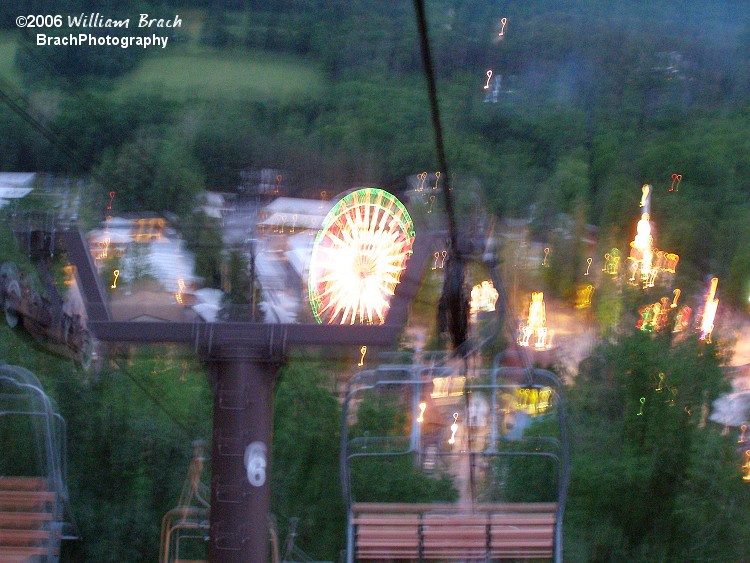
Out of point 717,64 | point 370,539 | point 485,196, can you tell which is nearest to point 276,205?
point 370,539

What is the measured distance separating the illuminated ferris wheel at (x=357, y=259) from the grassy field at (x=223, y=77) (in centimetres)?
850

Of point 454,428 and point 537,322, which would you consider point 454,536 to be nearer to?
point 454,428

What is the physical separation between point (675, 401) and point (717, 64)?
1282cm

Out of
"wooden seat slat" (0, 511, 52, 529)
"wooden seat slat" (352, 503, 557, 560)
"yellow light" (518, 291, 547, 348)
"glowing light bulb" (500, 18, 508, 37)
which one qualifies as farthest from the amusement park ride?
"glowing light bulb" (500, 18, 508, 37)

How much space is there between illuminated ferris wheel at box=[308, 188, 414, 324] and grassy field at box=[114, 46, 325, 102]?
8498mm

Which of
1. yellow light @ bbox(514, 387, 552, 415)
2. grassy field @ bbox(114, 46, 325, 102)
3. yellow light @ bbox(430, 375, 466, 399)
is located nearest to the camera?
yellow light @ bbox(430, 375, 466, 399)

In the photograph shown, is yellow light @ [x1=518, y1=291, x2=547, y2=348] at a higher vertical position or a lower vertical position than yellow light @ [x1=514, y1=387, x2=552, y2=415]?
higher

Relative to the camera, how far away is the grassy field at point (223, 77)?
13.9m

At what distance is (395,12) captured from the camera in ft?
43.2

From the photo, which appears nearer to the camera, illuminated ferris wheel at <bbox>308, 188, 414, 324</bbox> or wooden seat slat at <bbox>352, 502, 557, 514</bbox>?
wooden seat slat at <bbox>352, 502, 557, 514</bbox>

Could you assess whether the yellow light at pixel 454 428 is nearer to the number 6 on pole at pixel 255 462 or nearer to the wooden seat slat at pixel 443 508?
the wooden seat slat at pixel 443 508

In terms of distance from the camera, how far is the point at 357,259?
4.88 metres

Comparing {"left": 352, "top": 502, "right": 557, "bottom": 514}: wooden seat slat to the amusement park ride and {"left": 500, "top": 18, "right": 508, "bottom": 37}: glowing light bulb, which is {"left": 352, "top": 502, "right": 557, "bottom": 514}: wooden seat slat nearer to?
the amusement park ride

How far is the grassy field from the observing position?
13867mm
